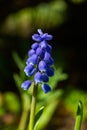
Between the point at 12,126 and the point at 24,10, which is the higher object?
the point at 24,10

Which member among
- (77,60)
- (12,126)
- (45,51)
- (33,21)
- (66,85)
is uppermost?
(33,21)

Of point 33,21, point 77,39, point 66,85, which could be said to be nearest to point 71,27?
point 77,39

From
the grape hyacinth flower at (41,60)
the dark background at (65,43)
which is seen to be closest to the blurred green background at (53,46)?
the dark background at (65,43)

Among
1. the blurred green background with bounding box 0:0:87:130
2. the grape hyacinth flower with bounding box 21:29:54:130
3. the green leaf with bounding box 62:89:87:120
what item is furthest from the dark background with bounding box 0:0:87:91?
the grape hyacinth flower with bounding box 21:29:54:130

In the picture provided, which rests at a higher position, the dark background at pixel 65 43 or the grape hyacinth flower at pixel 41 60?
the dark background at pixel 65 43

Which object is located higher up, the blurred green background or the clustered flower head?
the blurred green background

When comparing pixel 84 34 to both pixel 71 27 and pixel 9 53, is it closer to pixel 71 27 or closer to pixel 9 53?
pixel 71 27

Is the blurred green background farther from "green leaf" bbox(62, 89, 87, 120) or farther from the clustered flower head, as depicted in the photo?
the clustered flower head

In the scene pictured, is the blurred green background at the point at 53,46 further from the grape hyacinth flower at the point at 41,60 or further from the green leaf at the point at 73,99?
the grape hyacinth flower at the point at 41,60
